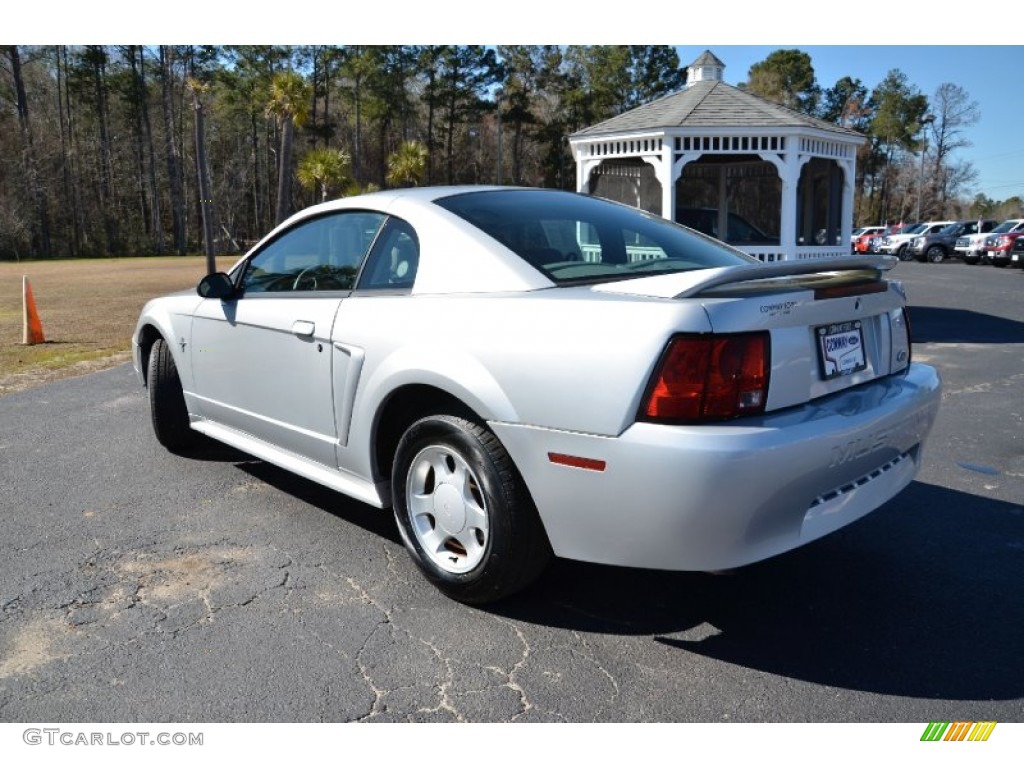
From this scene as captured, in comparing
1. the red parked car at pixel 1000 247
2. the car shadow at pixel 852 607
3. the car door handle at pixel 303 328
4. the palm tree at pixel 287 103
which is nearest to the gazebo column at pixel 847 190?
the car shadow at pixel 852 607

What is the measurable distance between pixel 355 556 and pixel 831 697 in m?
2.04

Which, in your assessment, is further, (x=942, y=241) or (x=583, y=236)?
(x=942, y=241)

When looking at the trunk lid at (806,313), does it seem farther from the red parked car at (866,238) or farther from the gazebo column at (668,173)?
the red parked car at (866,238)

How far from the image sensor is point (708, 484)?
241 centimetres

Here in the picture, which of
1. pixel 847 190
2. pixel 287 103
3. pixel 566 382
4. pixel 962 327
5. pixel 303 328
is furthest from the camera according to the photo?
pixel 287 103

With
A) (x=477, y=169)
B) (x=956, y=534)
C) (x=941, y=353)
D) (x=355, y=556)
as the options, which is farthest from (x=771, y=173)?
(x=477, y=169)

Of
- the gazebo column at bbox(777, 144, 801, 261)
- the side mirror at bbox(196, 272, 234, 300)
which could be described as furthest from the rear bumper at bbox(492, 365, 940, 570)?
the gazebo column at bbox(777, 144, 801, 261)

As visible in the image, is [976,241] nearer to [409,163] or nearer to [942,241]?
[942,241]

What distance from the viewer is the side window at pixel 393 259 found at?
3.40m

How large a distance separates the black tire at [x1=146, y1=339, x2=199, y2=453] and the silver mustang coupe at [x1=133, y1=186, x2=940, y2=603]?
1.06m

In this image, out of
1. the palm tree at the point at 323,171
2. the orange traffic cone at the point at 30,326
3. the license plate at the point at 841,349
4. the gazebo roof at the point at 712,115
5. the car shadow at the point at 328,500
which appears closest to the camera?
the license plate at the point at 841,349

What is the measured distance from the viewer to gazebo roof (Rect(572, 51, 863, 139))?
13.1 m

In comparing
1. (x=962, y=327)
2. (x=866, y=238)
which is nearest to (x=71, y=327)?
(x=962, y=327)

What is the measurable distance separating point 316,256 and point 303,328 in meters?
0.46
